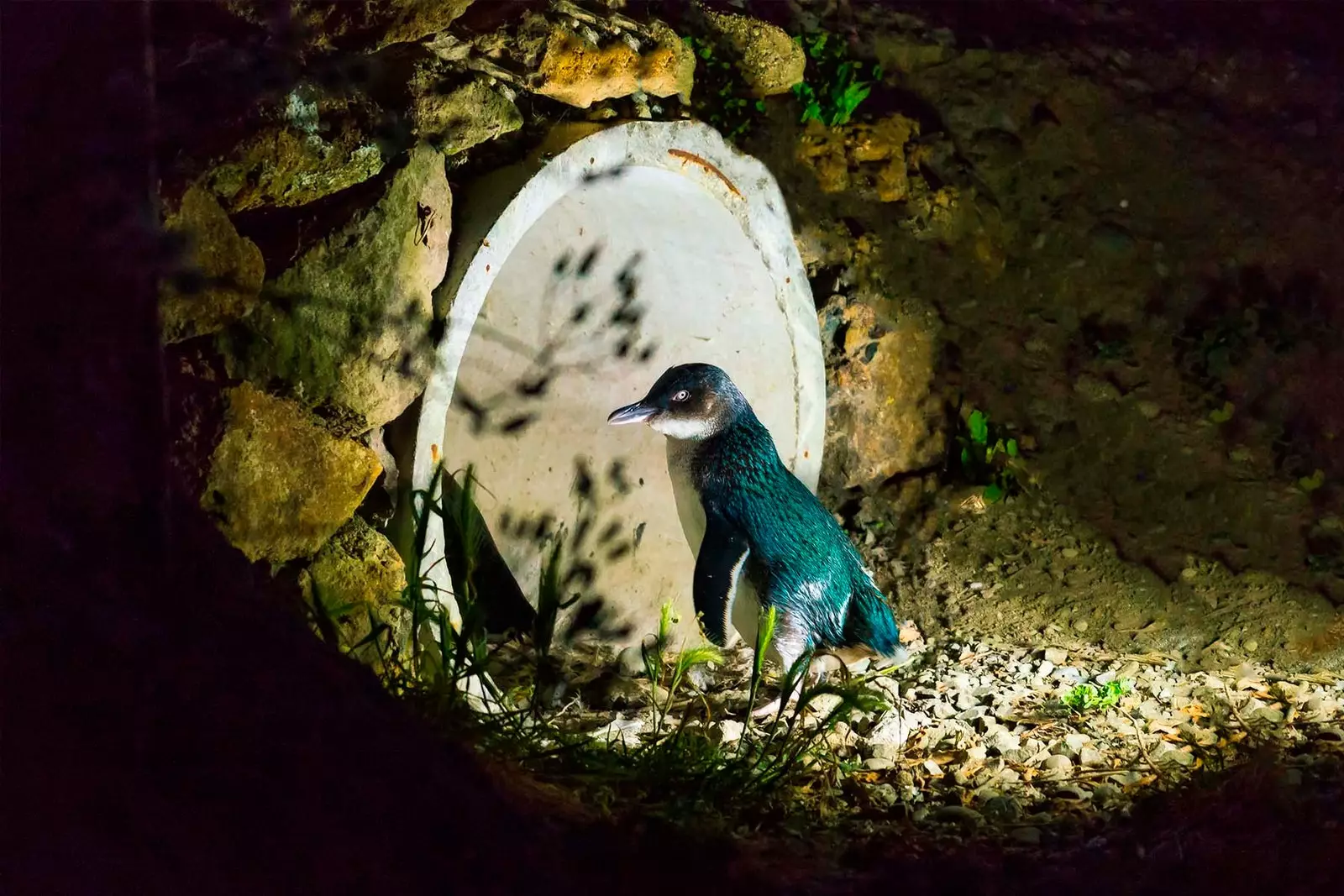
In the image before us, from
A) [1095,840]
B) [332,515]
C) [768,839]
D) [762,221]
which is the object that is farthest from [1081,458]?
[332,515]

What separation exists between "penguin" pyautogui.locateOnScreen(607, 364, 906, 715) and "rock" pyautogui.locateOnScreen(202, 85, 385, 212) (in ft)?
2.91

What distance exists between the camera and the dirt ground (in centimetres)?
350

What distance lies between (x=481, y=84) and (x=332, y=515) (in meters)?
1.02

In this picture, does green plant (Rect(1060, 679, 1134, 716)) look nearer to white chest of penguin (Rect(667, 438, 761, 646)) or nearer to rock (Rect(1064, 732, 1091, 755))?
rock (Rect(1064, 732, 1091, 755))

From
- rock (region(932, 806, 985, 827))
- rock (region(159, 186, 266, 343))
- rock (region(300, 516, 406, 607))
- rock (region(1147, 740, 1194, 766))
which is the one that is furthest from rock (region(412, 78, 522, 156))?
rock (region(1147, 740, 1194, 766))

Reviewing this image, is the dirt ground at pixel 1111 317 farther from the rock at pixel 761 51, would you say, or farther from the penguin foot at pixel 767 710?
the penguin foot at pixel 767 710

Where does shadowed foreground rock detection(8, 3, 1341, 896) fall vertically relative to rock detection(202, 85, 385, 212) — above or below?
below

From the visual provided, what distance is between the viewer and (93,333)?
65.3 inches

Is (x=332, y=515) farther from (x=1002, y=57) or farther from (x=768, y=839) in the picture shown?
(x=1002, y=57)

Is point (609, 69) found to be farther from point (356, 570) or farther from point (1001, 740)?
point (1001, 740)

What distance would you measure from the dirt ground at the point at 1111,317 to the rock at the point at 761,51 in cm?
20

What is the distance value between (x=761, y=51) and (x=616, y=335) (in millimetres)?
1079

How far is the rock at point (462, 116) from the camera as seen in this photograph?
2.30m

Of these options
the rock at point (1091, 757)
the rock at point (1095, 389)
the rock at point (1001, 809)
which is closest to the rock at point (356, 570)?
the rock at point (1001, 809)
